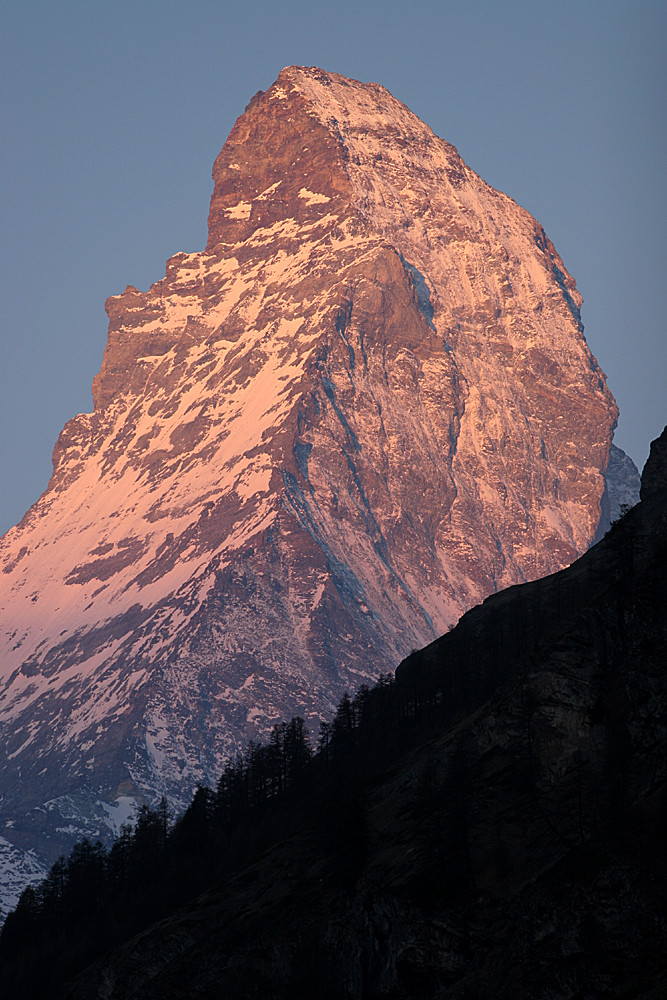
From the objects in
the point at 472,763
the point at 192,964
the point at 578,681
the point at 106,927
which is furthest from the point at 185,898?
the point at 578,681

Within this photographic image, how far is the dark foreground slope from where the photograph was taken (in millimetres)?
84125

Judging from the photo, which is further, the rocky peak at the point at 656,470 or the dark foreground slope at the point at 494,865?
the rocky peak at the point at 656,470

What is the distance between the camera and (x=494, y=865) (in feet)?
318

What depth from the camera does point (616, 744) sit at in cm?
10375

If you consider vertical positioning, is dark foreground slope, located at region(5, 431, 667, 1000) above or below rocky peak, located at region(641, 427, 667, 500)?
below

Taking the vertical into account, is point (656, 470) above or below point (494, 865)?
above

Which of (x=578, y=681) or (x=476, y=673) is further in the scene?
(x=476, y=673)

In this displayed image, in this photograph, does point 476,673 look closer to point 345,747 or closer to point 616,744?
point 345,747

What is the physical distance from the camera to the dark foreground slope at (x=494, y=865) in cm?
8412

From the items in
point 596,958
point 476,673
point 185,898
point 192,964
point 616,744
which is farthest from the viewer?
point 476,673

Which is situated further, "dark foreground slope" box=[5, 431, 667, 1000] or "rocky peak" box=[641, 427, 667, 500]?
"rocky peak" box=[641, 427, 667, 500]

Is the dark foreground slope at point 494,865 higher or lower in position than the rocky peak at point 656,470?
lower

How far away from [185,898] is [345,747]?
3075cm

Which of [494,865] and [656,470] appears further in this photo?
[656,470]
